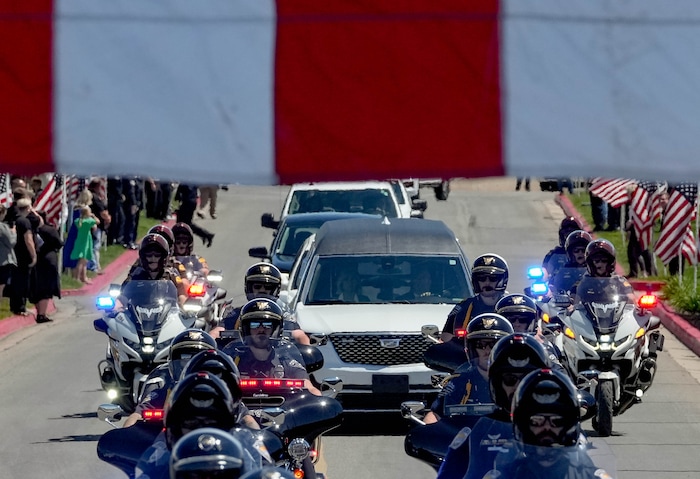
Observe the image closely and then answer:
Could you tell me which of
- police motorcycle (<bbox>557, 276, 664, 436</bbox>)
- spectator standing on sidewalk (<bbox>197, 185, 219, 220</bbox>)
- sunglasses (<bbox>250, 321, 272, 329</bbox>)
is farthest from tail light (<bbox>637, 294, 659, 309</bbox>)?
spectator standing on sidewalk (<bbox>197, 185, 219, 220</bbox>)

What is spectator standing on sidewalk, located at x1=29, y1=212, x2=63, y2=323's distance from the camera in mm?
24422

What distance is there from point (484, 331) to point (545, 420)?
111 inches

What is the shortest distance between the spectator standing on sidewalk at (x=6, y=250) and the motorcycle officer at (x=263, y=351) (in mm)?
13415

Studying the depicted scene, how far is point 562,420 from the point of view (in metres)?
6.50

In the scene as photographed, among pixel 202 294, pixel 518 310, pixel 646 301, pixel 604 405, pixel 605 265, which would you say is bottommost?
pixel 604 405

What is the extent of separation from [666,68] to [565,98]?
10.6 inches

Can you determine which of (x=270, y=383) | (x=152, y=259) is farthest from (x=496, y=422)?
(x=152, y=259)

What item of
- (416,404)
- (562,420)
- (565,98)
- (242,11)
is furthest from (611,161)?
(416,404)

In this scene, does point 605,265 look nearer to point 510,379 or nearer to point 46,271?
point 510,379

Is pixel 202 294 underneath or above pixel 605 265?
underneath

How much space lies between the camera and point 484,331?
9312 mm

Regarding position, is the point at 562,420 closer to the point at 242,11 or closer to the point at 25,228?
the point at 242,11

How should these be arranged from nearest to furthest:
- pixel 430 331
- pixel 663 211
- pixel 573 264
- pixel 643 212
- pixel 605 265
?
pixel 430 331 → pixel 605 265 → pixel 573 264 → pixel 643 212 → pixel 663 211

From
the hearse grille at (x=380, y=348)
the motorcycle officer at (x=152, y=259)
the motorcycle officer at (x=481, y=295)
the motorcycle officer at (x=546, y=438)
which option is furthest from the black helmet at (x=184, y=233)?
the motorcycle officer at (x=546, y=438)
